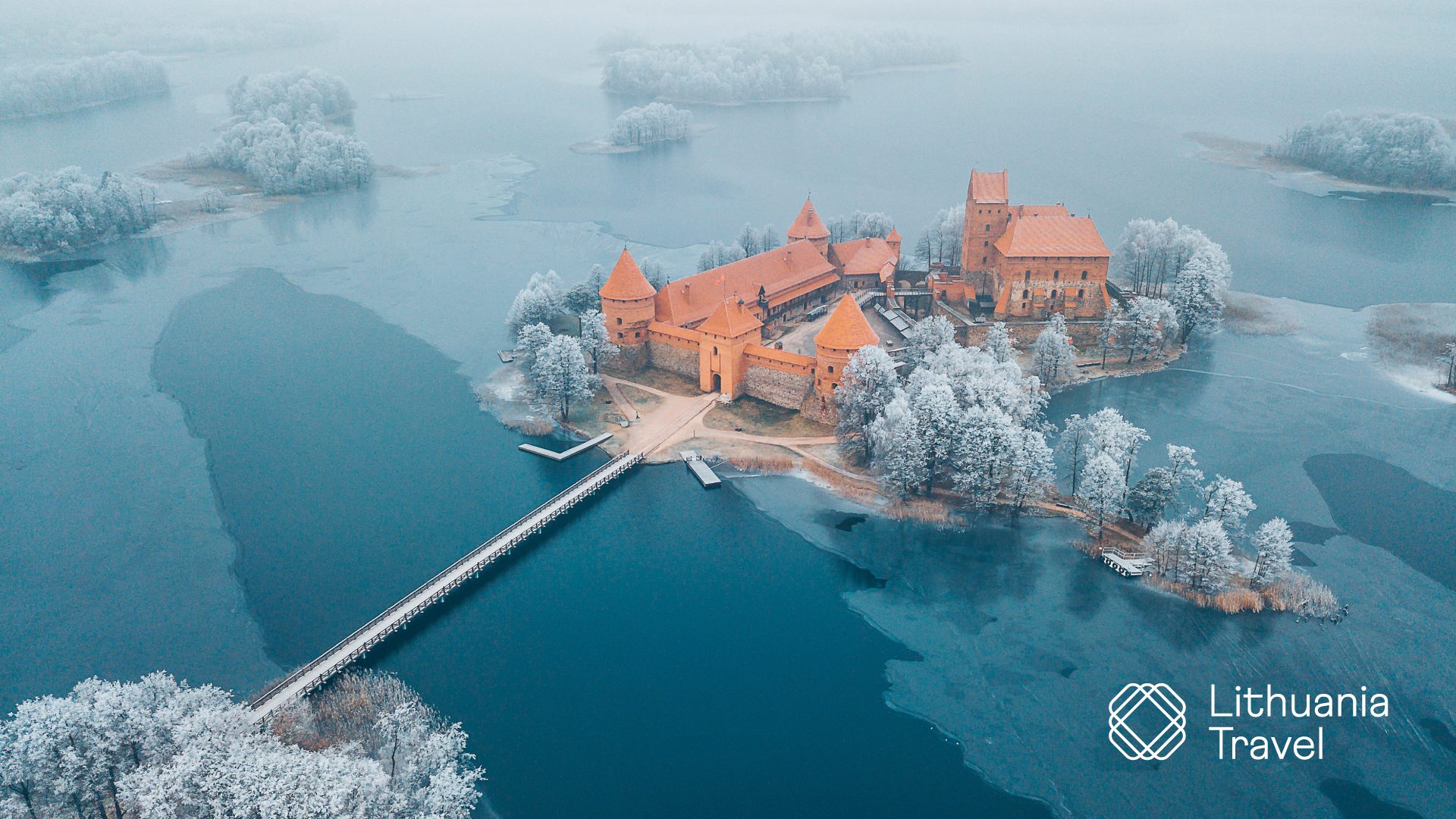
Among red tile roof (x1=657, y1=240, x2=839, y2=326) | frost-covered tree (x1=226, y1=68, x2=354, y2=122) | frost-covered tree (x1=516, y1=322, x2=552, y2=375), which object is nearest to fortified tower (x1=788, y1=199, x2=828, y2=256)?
red tile roof (x1=657, y1=240, x2=839, y2=326)

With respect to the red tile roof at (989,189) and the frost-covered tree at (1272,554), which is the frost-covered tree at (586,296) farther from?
the frost-covered tree at (1272,554)

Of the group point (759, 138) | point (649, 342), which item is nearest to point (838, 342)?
point (649, 342)

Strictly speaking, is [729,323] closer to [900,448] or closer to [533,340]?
[533,340]

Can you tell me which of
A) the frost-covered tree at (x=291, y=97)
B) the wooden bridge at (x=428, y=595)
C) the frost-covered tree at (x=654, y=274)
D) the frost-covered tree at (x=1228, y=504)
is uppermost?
the frost-covered tree at (x=291, y=97)

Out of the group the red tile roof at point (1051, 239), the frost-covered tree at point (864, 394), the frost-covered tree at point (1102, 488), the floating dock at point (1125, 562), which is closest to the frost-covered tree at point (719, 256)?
the red tile roof at point (1051, 239)

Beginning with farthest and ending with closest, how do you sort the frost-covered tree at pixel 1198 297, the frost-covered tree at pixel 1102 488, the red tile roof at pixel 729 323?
the frost-covered tree at pixel 1198 297 < the red tile roof at pixel 729 323 < the frost-covered tree at pixel 1102 488

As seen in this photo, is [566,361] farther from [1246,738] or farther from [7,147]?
[7,147]
